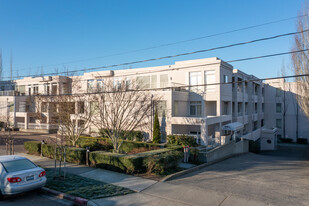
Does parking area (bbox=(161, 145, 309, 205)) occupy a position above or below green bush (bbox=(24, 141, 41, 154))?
below

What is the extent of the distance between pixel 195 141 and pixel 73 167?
1046 cm

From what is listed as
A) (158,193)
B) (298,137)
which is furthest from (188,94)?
(298,137)

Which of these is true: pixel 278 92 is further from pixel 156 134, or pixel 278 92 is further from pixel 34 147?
pixel 34 147

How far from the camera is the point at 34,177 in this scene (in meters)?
8.02

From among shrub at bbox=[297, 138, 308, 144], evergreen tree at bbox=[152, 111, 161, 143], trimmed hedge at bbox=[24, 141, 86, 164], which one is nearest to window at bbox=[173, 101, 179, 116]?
evergreen tree at bbox=[152, 111, 161, 143]

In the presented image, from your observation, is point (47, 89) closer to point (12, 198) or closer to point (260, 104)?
point (12, 198)

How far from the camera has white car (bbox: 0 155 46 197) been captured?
7.43 metres

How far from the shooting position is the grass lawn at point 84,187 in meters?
7.91

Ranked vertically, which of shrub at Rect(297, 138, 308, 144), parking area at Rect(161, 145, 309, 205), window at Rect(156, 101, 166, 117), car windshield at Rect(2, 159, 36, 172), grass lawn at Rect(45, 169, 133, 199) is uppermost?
window at Rect(156, 101, 166, 117)

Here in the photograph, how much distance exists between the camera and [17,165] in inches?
324

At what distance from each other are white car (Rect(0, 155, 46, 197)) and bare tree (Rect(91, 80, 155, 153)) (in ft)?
23.8

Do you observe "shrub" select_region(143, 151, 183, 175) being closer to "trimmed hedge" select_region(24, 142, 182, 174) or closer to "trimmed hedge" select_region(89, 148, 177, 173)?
"trimmed hedge" select_region(24, 142, 182, 174)

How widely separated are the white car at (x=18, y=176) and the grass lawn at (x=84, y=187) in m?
0.91

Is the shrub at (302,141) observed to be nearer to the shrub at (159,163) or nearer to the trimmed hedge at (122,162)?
the shrub at (159,163)
